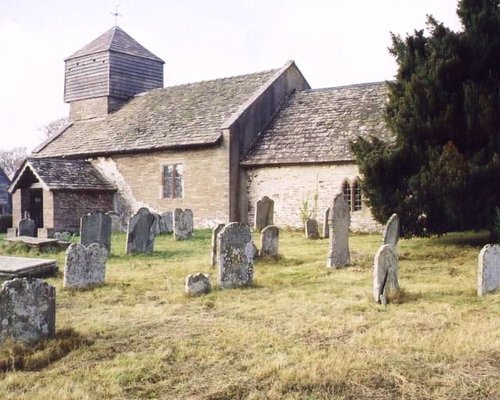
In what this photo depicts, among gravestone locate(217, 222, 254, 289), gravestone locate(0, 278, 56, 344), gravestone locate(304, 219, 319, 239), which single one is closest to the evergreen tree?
gravestone locate(304, 219, 319, 239)

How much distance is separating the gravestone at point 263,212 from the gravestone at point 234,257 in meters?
10.4

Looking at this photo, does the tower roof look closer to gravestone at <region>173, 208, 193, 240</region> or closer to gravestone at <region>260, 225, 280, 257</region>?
gravestone at <region>173, 208, 193, 240</region>

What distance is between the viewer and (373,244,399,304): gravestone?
859cm

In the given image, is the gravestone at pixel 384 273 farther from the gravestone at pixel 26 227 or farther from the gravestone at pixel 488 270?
the gravestone at pixel 26 227

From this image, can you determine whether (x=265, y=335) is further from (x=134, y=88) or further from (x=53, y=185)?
(x=134, y=88)

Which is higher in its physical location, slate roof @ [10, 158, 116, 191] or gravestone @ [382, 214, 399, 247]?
slate roof @ [10, 158, 116, 191]

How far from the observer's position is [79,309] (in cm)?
855

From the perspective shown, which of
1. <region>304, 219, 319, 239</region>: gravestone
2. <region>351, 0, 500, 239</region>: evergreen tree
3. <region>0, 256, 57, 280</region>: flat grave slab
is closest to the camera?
<region>0, 256, 57, 280</region>: flat grave slab

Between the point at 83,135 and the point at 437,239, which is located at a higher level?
the point at 83,135

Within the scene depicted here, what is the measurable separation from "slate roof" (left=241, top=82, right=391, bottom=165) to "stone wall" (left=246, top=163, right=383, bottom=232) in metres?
0.44

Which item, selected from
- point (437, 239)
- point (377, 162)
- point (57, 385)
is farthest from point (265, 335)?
point (437, 239)

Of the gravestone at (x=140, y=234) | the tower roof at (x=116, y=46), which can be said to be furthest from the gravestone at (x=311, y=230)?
the tower roof at (x=116, y=46)

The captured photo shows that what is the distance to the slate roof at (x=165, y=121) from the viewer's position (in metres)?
24.2

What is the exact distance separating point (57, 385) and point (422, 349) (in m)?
3.96
